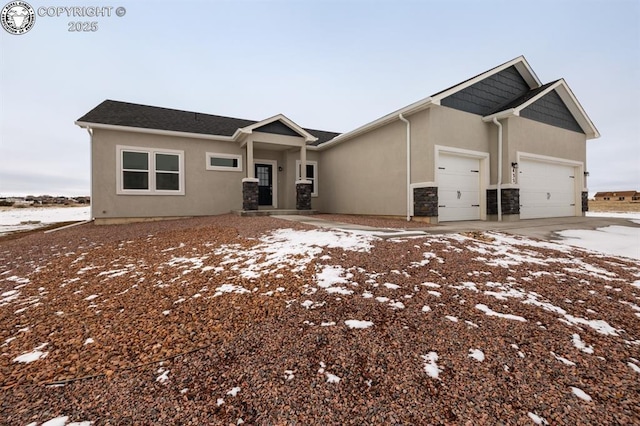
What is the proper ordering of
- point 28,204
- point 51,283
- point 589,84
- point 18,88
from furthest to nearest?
point 28,204
point 589,84
point 18,88
point 51,283

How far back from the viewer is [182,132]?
33.3 feet

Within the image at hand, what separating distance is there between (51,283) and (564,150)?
15.6m

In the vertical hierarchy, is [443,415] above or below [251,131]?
below

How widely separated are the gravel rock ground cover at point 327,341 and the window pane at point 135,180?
6.87 m

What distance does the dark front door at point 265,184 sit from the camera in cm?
1225

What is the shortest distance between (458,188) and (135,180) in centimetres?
1159

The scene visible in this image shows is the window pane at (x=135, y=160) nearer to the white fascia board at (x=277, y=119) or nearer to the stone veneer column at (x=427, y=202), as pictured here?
the white fascia board at (x=277, y=119)

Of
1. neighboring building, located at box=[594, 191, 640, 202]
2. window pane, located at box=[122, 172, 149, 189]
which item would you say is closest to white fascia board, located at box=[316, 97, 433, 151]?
window pane, located at box=[122, 172, 149, 189]

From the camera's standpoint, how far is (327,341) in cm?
190

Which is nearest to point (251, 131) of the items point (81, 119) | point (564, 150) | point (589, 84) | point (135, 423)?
point (81, 119)

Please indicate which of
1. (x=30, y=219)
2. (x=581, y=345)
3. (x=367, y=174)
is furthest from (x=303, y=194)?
(x=30, y=219)

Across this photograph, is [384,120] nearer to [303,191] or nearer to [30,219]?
[303,191]

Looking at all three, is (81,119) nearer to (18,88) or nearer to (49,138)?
(18,88)

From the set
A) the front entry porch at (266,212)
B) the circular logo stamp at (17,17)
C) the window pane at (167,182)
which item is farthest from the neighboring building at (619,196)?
the circular logo stamp at (17,17)
